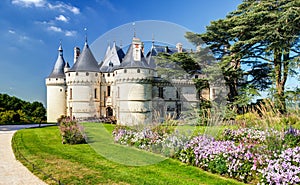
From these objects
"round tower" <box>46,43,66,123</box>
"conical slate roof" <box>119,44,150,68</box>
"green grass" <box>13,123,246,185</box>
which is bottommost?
"green grass" <box>13,123,246,185</box>

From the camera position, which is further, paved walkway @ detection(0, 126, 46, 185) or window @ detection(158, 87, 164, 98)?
window @ detection(158, 87, 164, 98)

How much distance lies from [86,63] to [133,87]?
5.04m

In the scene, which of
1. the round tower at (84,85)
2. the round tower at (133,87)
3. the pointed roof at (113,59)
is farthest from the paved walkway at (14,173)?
the pointed roof at (113,59)

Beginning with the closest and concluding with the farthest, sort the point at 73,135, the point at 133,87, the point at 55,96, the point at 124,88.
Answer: the point at 73,135
the point at 133,87
the point at 124,88
the point at 55,96

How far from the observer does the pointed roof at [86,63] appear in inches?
806

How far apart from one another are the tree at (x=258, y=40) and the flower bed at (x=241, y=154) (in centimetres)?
819

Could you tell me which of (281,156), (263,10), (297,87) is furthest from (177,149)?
(263,10)

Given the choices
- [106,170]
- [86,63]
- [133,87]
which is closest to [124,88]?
[133,87]

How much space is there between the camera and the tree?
1430 centimetres

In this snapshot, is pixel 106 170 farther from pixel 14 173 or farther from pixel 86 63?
pixel 86 63

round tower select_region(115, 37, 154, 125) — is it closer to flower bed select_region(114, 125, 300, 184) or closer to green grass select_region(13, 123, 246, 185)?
green grass select_region(13, 123, 246, 185)

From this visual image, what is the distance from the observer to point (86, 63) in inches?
818

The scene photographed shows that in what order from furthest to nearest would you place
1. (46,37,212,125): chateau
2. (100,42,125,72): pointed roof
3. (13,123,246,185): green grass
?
1. (100,42,125,72): pointed roof
2. (46,37,212,125): chateau
3. (13,123,246,185): green grass

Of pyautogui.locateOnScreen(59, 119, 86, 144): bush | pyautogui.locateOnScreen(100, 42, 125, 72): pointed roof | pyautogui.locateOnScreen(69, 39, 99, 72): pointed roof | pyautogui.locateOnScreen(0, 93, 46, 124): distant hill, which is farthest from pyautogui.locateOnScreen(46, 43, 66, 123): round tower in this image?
pyautogui.locateOnScreen(59, 119, 86, 144): bush
